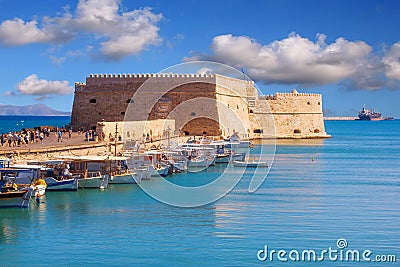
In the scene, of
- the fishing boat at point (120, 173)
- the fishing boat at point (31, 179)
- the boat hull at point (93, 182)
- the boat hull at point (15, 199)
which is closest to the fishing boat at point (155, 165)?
the fishing boat at point (120, 173)

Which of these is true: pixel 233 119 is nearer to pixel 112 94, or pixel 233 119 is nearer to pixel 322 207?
pixel 112 94

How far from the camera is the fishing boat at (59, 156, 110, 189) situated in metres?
17.1

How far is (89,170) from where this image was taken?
1825 cm

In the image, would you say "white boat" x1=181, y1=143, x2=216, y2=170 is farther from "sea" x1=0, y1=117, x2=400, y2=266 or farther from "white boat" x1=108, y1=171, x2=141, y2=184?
"sea" x1=0, y1=117, x2=400, y2=266

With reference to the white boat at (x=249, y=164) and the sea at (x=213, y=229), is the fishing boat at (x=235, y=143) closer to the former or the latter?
the white boat at (x=249, y=164)

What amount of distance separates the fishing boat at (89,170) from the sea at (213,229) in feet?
1.21

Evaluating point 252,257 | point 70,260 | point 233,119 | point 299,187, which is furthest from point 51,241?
point 233,119

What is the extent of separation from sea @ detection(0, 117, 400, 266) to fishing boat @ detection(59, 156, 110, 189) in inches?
14.6

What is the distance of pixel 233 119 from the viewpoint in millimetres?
35812

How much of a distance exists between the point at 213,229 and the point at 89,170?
740 cm

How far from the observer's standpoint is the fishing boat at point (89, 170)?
1708cm

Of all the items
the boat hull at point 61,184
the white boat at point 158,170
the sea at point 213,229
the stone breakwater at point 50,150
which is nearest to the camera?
the sea at point 213,229

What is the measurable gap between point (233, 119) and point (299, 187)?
17727 millimetres

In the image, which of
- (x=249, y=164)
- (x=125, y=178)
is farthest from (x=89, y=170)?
(x=249, y=164)
